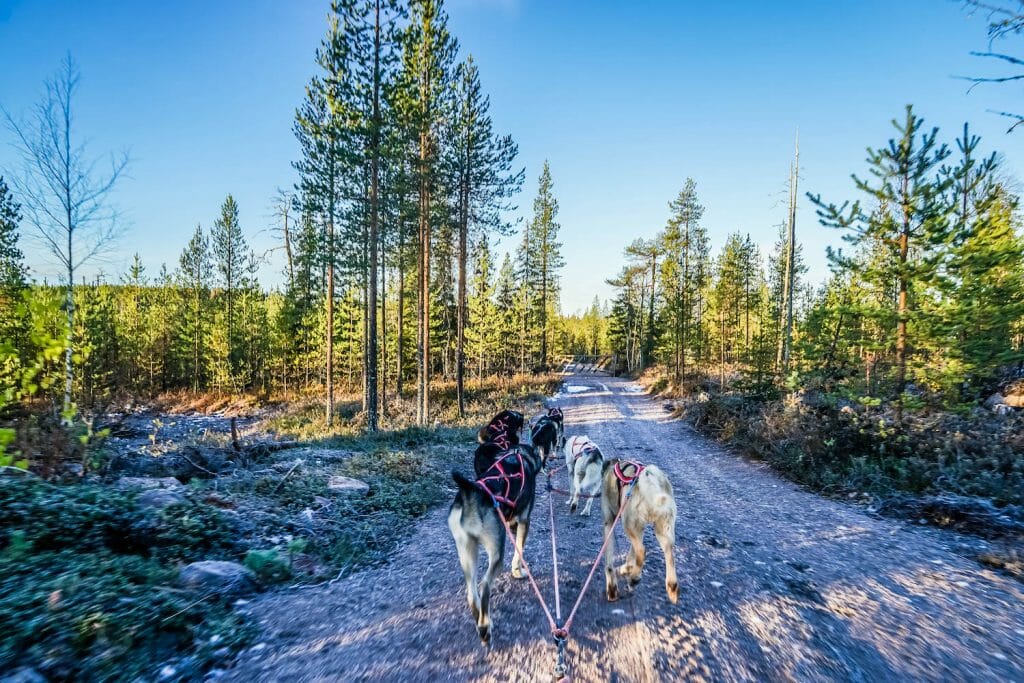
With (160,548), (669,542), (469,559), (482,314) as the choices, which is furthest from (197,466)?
(482,314)

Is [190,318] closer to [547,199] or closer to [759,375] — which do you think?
[547,199]

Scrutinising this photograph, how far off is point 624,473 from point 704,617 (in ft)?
4.72

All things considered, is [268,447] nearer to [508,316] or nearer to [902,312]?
[902,312]

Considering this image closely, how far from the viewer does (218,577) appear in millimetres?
4367

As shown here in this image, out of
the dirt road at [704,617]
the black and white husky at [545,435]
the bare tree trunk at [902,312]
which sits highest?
the bare tree trunk at [902,312]

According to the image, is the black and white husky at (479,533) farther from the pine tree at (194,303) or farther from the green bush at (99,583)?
the pine tree at (194,303)

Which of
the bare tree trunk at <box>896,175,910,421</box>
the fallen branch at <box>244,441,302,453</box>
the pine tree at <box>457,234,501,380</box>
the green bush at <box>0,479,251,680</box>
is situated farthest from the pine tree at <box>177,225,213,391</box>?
the bare tree trunk at <box>896,175,910,421</box>

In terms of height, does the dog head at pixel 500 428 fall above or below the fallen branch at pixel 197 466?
above

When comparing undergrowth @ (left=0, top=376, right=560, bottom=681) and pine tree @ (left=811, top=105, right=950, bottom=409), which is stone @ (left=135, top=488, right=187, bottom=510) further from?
pine tree @ (left=811, top=105, right=950, bottom=409)

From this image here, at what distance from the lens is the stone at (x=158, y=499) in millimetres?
5137

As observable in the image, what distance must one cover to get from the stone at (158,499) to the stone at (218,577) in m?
1.08

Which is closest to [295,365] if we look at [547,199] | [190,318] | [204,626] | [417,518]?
[190,318]

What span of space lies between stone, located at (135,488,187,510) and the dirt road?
2.01 m

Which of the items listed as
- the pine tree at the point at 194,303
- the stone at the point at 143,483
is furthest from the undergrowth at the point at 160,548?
the pine tree at the point at 194,303
